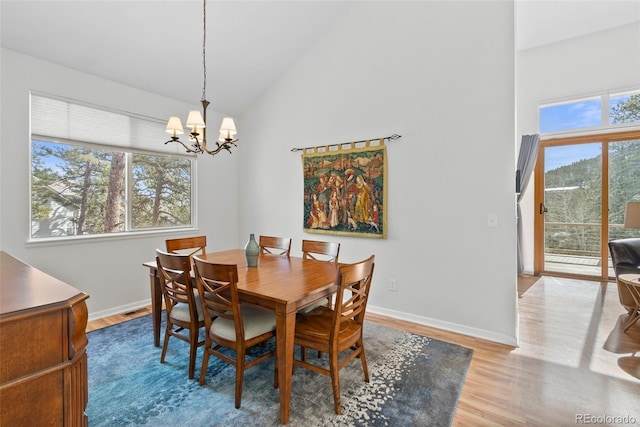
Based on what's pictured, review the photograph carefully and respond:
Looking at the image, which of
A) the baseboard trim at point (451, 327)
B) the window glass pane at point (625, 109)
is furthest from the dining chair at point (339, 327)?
the window glass pane at point (625, 109)

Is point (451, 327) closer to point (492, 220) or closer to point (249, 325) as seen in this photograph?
point (492, 220)

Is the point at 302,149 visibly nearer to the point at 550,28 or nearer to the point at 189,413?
the point at 189,413

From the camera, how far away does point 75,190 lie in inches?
129

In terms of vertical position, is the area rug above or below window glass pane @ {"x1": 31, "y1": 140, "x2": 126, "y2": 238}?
below

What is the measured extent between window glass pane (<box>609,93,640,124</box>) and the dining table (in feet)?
17.3

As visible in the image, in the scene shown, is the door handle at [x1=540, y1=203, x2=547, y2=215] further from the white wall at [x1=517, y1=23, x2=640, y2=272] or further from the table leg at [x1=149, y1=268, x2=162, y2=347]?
the table leg at [x1=149, y1=268, x2=162, y2=347]

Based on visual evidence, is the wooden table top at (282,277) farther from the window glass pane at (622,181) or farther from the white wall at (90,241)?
the window glass pane at (622,181)

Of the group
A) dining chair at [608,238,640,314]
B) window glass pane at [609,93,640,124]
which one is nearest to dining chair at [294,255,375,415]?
dining chair at [608,238,640,314]

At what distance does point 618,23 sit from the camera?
4414 millimetres

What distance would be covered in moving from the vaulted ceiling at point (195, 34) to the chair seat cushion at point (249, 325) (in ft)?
9.64

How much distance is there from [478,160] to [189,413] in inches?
121

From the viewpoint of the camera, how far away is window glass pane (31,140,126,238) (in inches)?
119

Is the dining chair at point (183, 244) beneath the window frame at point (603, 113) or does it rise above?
beneath

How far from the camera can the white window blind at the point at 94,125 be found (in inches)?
118
